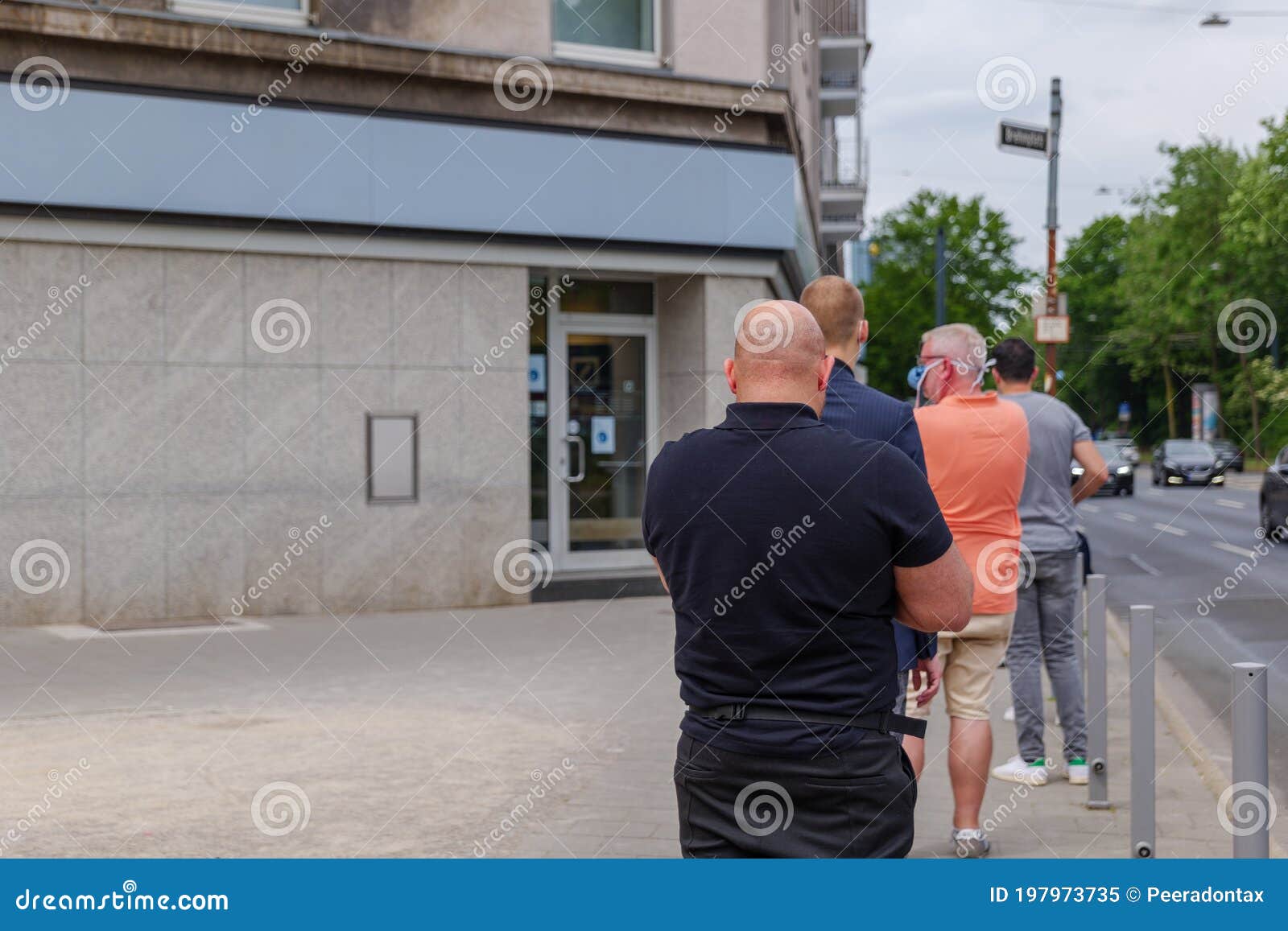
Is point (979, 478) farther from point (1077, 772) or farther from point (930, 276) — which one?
point (930, 276)

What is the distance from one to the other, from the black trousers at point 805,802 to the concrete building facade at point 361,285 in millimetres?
9647

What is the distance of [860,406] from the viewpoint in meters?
4.29

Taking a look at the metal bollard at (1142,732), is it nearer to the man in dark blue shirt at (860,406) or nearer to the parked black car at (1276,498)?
the man in dark blue shirt at (860,406)

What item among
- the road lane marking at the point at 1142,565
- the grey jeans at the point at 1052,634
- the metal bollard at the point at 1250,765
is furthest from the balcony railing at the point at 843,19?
the metal bollard at the point at 1250,765

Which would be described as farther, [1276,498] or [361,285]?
[1276,498]

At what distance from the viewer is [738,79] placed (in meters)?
14.3

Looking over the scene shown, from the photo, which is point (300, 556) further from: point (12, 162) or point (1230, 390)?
point (1230, 390)

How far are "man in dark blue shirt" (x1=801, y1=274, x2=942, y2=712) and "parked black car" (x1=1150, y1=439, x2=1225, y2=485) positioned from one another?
4028 centimetres

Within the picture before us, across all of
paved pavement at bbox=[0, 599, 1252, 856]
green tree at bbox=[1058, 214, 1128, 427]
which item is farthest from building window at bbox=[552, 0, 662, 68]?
green tree at bbox=[1058, 214, 1128, 427]

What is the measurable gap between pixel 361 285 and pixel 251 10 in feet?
8.35

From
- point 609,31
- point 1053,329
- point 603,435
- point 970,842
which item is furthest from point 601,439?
point 970,842

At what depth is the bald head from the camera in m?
2.87

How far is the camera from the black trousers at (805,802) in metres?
2.77

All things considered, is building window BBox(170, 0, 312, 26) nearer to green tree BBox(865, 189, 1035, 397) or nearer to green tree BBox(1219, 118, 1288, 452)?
green tree BBox(865, 189, 1035, 397)
